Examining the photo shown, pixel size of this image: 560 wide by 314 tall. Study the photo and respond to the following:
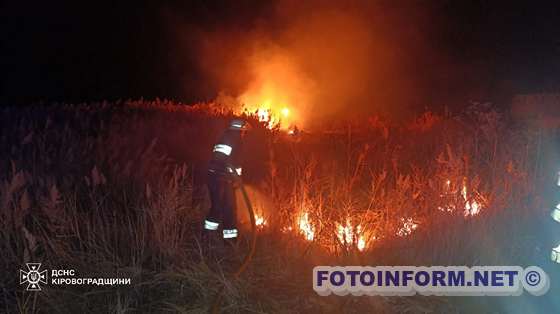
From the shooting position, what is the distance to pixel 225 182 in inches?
162

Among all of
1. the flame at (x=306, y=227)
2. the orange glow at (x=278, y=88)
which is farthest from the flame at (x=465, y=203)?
the orange glow at (x=278, y=88)

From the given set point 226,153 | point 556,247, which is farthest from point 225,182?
point 556,247

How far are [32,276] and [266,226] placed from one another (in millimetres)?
1772

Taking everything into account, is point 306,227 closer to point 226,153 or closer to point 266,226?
point 266,226

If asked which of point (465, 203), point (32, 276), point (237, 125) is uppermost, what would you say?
point (237, 125)

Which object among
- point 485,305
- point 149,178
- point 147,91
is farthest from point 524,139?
point 147,91

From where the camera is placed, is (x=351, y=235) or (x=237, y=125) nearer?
(x=351, y=235)

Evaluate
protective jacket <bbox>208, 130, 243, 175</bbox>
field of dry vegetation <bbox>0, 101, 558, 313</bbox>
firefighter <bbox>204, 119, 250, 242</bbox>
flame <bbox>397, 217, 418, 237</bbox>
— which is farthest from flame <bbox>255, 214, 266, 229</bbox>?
flame <bbox>397, 217, 418, 237</bbox>

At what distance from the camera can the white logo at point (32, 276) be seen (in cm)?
343

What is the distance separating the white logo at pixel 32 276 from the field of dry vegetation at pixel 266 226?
0.21 feet

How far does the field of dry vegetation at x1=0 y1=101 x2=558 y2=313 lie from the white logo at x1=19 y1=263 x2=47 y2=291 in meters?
0.06

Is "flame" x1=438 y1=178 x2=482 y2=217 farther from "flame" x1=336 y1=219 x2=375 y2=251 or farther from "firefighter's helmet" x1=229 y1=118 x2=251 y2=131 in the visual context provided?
"firefighter's helmet" x1=229 y1=118 x2=251 y2=131

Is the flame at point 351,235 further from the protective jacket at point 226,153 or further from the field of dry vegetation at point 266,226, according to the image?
the protective jacket at point 226,153

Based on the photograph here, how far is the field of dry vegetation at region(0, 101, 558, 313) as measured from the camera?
11.1 ft
